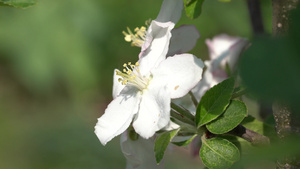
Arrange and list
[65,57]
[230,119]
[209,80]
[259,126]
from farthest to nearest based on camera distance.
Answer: [65,57] < [209,80] < [259,126] < [230,119]

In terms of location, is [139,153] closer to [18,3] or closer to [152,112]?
[152,112]

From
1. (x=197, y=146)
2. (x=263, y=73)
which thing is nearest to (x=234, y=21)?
(x=197, y=146)

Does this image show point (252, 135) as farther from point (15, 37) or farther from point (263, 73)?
point (15, 37)

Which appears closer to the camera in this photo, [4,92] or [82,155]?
[82,155]

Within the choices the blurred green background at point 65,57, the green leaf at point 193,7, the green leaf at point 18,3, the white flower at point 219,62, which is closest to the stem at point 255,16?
the white flower at point 219,62

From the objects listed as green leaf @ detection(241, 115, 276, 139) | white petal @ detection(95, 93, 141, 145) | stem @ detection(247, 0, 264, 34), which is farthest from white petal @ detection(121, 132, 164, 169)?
stem @ detection(247, 0, 264, 34)

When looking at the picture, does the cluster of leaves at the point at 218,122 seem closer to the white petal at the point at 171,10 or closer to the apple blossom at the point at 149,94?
the apple blossom at the point at 149,94

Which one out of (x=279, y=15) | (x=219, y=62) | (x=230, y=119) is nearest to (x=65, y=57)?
(x=219, y=62)
